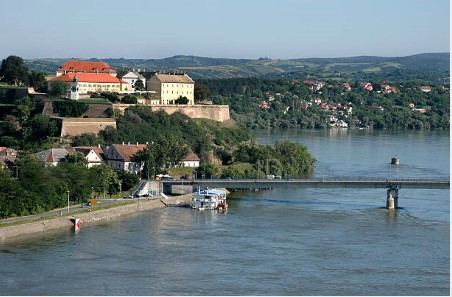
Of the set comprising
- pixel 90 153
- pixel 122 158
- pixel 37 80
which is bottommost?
pixel 122 158

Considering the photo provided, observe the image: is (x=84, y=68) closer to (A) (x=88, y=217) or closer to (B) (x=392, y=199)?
(B) (x=392, y=199)

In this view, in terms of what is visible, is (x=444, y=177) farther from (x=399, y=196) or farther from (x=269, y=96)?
(x=269, y=96)

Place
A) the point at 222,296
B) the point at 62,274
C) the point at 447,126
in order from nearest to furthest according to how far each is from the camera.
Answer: the point at 222,296 < the point at 62,274 < the point at 447,126

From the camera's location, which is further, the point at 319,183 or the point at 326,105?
the point at 326,105

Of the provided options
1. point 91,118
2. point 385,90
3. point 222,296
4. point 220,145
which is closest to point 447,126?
point 385,90

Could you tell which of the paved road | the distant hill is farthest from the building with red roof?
the distant hill

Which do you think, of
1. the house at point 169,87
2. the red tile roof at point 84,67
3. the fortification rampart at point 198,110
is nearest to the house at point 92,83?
the house at point 169,87

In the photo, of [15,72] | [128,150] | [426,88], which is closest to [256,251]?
[128,150]

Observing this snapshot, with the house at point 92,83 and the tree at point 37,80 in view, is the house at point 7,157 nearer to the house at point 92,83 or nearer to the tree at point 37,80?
the house at point 92,83
